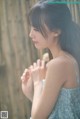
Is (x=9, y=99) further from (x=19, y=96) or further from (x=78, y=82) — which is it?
(x=78, y=82)

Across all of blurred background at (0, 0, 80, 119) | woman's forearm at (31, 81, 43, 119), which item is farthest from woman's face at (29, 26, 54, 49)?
blurred background at (0, 0, 80, 119)

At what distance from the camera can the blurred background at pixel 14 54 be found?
0.92 meters

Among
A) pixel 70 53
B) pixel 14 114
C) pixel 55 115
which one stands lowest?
pixel 14 114

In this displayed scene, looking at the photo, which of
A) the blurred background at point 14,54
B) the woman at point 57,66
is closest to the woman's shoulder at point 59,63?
the woman at point 57,66

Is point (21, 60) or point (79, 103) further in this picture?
point (21, 60)

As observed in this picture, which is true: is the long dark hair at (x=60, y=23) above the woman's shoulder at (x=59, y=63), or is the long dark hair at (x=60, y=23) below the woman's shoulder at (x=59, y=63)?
above

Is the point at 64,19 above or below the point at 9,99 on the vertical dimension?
above

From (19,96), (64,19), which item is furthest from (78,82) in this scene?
(19,96)

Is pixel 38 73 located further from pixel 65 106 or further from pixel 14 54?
pixel 14 54

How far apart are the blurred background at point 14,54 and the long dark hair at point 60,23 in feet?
0.97

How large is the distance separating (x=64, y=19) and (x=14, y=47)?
44 cm

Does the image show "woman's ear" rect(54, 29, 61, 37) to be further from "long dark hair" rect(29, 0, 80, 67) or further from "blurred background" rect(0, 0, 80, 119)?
"blurred background" rect(0, 0, 80, 119)

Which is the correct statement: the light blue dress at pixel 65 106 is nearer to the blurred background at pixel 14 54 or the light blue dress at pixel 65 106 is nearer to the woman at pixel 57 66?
the woman at pixel 57 66

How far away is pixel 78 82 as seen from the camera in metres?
0.58
